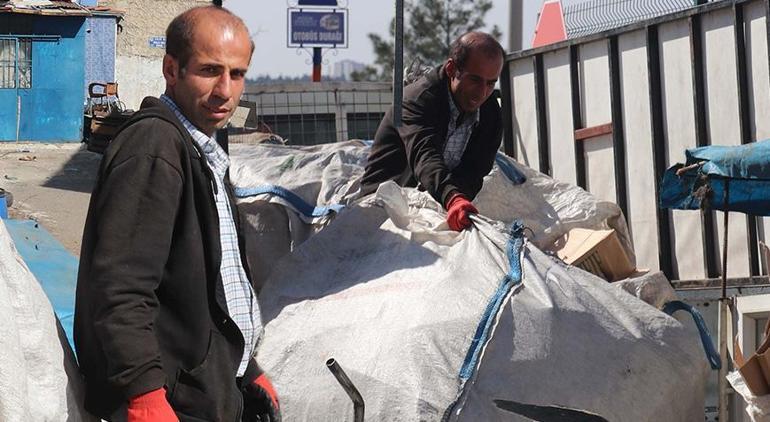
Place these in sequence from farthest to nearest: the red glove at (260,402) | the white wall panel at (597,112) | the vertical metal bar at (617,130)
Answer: the white wall panel at (597,112)
the vertical metal bar at (617,130)
the red glove at (260,402)

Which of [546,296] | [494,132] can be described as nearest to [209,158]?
[546,296]

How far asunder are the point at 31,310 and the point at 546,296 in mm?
1807

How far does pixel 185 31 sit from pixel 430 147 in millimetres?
1795

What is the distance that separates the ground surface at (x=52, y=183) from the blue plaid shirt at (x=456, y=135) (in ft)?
18.9

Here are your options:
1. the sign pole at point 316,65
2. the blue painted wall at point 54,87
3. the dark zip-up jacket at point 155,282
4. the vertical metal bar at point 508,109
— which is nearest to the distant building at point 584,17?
the vertical metal bar at point 508,109

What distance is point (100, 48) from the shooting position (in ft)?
82.6

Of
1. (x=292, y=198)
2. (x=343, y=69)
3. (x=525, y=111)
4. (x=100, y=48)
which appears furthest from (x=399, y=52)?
(x=343, y=69)

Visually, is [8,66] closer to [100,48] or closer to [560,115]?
[100,48]

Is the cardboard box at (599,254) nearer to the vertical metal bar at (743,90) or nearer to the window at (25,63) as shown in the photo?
the vertical metal bar at (743,90)

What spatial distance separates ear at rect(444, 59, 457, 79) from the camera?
441cm

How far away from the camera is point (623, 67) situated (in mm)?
6312

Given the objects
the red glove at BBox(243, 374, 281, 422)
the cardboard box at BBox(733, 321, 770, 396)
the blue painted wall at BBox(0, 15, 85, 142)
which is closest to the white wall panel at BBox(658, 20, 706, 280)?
the cardboard box at BBox(733, 321, 770, 396)

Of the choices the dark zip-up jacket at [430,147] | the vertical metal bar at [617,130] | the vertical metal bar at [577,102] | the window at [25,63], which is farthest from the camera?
the window at [25,63]

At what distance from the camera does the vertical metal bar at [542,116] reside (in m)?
6.82
